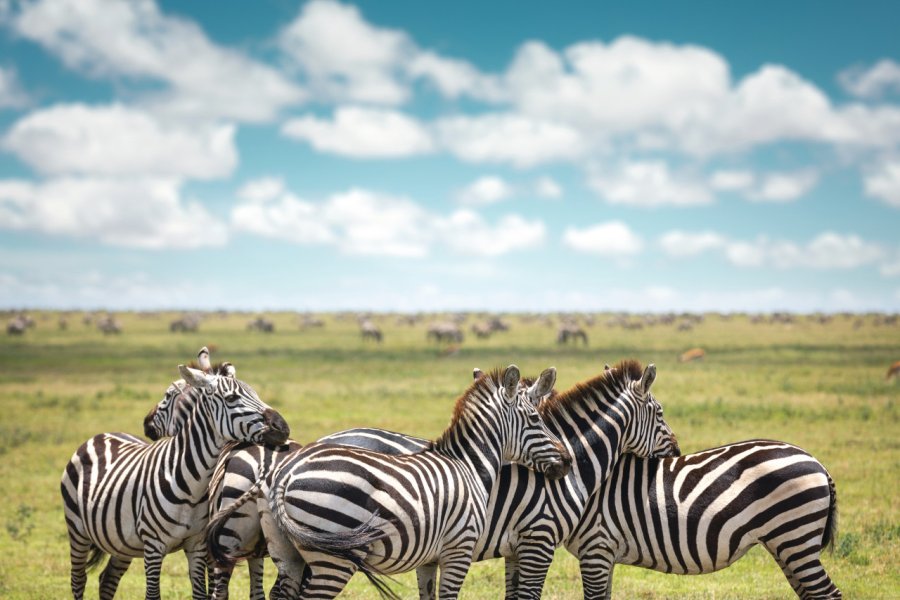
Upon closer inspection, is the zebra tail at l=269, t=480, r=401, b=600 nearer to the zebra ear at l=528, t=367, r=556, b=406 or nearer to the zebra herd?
the zebra herd

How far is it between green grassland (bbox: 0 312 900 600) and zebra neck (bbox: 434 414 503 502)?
3345mm

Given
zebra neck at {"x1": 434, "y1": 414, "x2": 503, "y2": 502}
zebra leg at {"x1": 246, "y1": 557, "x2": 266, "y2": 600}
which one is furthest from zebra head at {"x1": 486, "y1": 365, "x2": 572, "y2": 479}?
zebra leg at {"x1": 246, "y1": 557, "x2": 266, "y2": 600}

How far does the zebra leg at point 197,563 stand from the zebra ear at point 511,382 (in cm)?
289

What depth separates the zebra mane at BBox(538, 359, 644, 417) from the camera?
6996 millimetres

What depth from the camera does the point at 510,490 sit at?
6676 millimetres

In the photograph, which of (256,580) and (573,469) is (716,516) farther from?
(256,580)

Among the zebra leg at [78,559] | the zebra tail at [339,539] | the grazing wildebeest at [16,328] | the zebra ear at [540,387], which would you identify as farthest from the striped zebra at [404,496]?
the grazing wildebeest at [16,328]

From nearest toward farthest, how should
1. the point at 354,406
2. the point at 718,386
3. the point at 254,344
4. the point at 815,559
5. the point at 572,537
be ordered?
1. the point at 815,559
2. the point at 572,537
3. the point at 354,406
4. the point at 718,386
5. the point at 254,344

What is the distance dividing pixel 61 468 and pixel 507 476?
13.4 meters

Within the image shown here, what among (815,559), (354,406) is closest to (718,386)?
(354,406)

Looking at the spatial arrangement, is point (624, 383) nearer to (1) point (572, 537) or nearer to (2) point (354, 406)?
(1) point (572, 537)

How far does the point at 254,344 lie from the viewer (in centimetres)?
5369

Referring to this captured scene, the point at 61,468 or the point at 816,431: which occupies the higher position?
the point at 816,431

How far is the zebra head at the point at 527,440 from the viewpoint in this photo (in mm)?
6504
